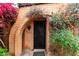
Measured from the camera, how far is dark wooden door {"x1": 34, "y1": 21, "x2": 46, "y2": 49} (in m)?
2.36

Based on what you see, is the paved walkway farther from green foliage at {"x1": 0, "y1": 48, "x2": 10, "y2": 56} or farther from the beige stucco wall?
green foliage at {"x1": 0, "y1": 48, "x2": 10, "y2": 56}

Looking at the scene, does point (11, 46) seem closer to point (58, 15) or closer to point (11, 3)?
point (11, 3)

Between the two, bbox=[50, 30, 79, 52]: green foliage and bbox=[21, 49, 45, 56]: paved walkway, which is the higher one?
bbox=[50, 30, 79, 52]: green foliage

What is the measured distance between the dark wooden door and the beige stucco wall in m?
0.07

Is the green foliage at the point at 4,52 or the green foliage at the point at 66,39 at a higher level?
the green foliage at the point at 66,39

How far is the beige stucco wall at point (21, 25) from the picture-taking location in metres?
2.34

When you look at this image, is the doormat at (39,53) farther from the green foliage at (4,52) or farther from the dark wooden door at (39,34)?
the green foliage at (4,52)

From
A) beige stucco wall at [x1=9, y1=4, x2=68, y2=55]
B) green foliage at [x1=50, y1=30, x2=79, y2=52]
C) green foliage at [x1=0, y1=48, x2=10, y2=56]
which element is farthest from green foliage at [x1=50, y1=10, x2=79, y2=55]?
green foliage at [x1=0, y1=48, x2=10, y2=56]

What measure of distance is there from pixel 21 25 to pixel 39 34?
260mm

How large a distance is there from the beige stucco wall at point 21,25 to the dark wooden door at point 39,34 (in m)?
0.07

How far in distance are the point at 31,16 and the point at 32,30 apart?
0.18 metres

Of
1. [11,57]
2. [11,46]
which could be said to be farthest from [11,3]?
[11,57]

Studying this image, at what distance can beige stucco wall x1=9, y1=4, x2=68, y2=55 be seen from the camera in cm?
234

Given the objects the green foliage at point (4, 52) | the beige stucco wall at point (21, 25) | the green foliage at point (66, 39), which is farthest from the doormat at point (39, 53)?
the green foliage at point (4, 52)
